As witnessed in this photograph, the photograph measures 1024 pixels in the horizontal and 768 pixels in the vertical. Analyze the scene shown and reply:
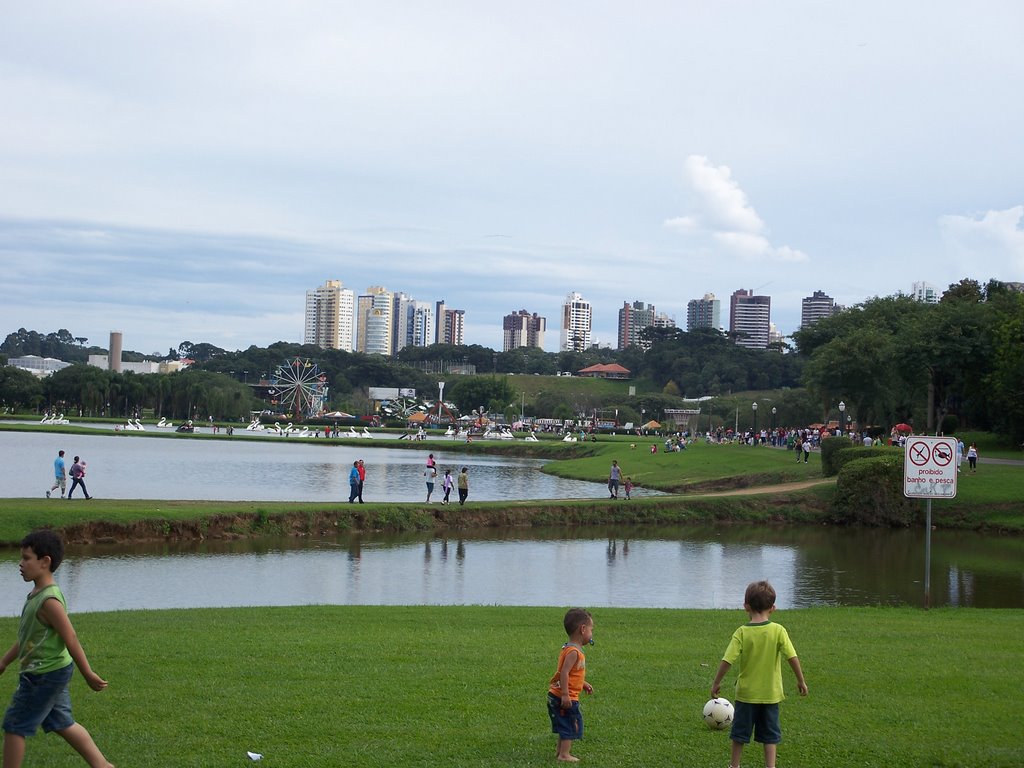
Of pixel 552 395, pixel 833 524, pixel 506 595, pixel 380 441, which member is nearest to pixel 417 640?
pixel 506 595

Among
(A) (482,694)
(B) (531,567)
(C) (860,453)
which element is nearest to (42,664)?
(A) (482,694)

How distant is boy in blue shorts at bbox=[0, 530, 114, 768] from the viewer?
6984 millimetres

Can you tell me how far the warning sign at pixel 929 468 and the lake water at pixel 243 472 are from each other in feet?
86.8

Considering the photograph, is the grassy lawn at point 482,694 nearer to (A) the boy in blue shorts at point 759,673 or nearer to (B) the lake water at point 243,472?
(A) the boy in blue shorts at point 759,673

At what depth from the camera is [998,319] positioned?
6147cm

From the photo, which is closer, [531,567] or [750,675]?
[750,675]

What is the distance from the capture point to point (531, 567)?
2639cm

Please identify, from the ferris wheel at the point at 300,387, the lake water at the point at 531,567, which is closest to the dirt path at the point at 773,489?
the lake water at the point at 531,567

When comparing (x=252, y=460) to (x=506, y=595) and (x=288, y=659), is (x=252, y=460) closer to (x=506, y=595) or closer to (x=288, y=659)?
(x=506, y=595)

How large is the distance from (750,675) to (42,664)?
5239mm

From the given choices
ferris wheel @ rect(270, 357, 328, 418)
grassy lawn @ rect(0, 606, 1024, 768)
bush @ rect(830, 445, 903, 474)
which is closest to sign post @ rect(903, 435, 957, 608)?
grassy lawn @ rect(0, 606, 1024, 768)

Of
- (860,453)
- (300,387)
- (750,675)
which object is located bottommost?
(750,675)

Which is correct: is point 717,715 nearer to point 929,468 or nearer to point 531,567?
point 929,468

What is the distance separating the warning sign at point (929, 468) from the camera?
17.7 m
